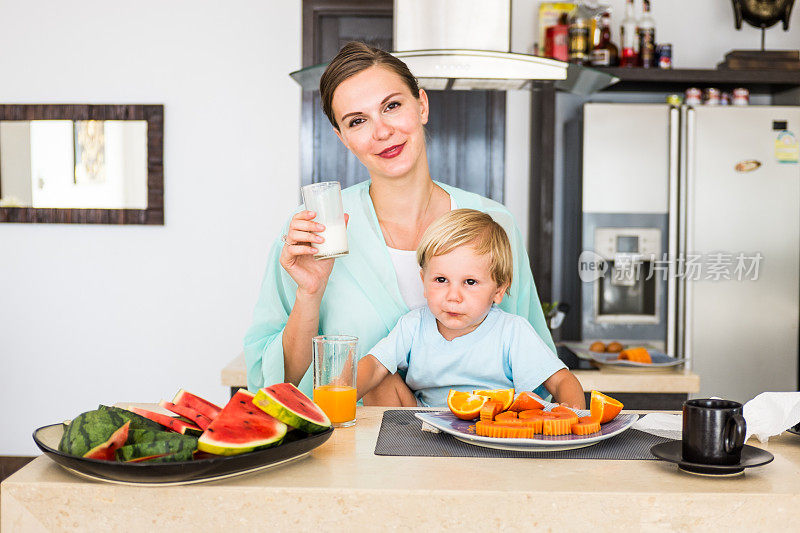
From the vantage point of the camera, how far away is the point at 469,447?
4.22 feet

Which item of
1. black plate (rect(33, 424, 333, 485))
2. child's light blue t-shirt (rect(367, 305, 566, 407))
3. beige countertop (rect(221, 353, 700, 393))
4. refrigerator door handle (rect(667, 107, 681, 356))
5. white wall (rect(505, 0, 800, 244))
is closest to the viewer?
black plate (rect(33, 424, 333, 485))

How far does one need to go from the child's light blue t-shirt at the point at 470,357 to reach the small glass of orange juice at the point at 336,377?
0.32 metres

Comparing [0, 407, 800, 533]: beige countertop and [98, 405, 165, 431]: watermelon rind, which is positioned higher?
→ [98, 405, 165, 431]: watermelon rind

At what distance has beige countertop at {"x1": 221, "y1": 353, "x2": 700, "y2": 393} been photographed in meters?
2.79

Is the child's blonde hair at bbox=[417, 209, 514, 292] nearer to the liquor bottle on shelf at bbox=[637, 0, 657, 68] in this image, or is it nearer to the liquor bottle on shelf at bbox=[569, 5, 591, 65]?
the liquor bottle on shelf at bbox=[569, 5, 591, 65]

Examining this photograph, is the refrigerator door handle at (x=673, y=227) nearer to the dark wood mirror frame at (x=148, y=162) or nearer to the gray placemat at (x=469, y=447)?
the gray placemat at (x=469, y=447)

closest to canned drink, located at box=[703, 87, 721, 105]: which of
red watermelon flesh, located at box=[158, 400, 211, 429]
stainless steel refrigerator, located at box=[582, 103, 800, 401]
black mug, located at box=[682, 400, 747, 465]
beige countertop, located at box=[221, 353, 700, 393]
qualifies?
stainless steel refrigerator, located at box=[582, 103, 800, 401]

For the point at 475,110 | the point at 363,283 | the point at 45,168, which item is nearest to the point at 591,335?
the point at 475,110

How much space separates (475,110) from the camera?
4535 mm

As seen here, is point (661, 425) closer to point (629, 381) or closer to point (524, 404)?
point (524, 404)

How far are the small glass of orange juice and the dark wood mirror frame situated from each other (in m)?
3.34

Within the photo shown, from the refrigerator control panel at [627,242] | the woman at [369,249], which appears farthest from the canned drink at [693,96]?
the woman at [369,249]

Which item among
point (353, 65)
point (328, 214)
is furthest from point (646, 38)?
point (328, 214)

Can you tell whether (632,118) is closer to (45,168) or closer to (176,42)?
(176,42)
